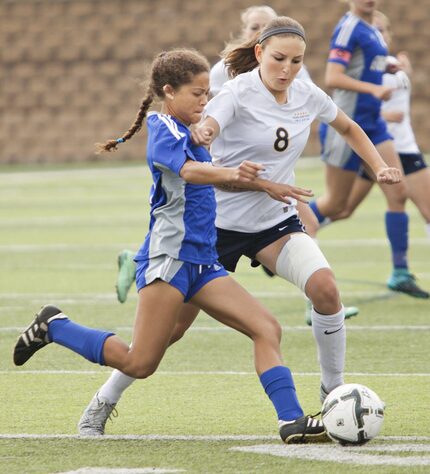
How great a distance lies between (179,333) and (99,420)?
0.59 meters

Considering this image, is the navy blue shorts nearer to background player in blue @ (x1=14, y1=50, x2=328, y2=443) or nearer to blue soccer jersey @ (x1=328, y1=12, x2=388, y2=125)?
background player in blue @ (x1=14, y1=50, x2=328, y2=443)

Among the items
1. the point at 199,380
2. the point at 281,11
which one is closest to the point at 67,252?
the point at 199,380

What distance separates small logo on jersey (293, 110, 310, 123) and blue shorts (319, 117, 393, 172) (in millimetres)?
3757

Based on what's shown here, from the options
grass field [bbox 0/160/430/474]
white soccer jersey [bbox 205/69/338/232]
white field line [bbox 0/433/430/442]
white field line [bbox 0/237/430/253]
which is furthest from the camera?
white field line [bbox 0/237/430/253]

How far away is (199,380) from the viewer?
23.4 ft

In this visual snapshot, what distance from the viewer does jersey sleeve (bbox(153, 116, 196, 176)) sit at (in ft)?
17.5

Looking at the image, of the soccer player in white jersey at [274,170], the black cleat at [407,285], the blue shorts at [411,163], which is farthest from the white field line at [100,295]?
the soccer player in white jersey at [274,170]

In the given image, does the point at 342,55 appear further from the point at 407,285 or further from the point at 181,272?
the point at 181,272

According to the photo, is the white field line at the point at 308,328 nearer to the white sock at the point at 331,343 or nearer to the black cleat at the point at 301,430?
the white sock at the point at 331,343

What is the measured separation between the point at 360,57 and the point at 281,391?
4.97 meters

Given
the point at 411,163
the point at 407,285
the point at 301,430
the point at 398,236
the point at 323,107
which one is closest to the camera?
the point at 301,430

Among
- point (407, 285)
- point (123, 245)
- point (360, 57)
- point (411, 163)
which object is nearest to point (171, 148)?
point (360, 57)

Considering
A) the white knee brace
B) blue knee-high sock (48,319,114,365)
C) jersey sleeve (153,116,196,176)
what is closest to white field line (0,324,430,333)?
the white knee brace

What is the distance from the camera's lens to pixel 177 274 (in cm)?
551
